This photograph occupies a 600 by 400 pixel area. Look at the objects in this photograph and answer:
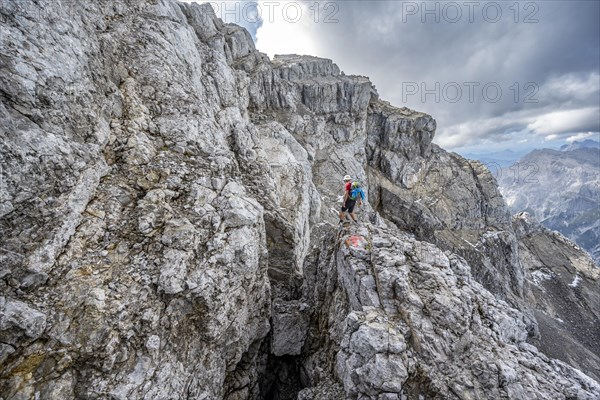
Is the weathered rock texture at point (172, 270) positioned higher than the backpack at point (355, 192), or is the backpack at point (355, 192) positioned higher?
the backpack at point (355, 192)

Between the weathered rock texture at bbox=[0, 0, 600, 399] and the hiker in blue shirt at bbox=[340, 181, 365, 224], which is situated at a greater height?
the hiker in blue shirt at bbox=[340, 181, 365, 224]

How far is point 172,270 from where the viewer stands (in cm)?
1359

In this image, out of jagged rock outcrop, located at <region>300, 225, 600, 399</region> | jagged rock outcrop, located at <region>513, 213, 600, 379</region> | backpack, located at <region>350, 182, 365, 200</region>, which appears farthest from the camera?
jagged rock outcrop, located at <region>513, 213, 600, 379</region>

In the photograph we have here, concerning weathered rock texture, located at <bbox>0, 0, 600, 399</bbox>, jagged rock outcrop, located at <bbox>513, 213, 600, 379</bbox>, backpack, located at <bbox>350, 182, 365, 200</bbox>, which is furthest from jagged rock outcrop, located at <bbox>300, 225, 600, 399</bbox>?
jagged rock outcrop, located at <bbox>513, 213, 600, 379</bbox>

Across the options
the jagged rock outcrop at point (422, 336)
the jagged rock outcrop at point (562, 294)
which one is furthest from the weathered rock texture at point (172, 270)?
the jagged rock outcrop at point (562, 294)

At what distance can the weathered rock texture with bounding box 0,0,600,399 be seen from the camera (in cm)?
1086

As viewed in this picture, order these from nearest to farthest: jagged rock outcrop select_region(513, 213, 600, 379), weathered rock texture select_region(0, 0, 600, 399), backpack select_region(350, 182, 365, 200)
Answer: weathered rock texture select_region(0, 0, 600, 399) < backpack select_region(350, 182, 365, 200) < jagged rock outcrop select_region(513, 213, 600, 379)

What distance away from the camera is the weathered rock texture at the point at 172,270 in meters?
10.9

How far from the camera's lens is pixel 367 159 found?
8162 cm

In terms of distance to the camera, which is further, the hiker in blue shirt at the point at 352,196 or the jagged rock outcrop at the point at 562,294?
the jagged rock outcrop at the point at 562,294

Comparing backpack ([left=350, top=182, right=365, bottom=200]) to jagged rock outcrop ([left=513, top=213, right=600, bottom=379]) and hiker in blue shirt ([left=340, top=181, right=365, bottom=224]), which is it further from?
jagged rock outcrop ([left=513, top=213, right=600, bottom=379])

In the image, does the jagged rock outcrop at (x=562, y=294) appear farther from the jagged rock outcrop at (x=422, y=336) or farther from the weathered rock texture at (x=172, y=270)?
the weathered rock texture at (x=172, y=270)

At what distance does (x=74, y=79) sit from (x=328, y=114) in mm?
63138

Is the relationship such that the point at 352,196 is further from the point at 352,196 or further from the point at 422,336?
the point at 422,336
